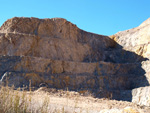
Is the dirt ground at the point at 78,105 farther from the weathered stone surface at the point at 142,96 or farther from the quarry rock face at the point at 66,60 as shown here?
the weathered stone surface at the point at 142,96

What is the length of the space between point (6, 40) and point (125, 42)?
2102cm

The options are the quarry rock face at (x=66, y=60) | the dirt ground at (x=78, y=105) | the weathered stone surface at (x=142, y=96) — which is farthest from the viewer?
the quarry rock face at (x=66, y=60)

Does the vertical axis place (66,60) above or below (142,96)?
above

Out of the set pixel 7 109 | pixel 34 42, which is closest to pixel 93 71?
pixel 34 42

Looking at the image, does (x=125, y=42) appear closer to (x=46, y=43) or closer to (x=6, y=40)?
(x=46, y=43)

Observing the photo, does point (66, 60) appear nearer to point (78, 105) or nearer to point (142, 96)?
point (142, 96)

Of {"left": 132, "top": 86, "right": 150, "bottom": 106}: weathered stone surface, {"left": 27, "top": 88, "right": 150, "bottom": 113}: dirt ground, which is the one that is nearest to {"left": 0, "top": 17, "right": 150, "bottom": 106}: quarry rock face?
{"left": 132, "top": 86, "right": 150, "bottom": 106}: weathered stone surface

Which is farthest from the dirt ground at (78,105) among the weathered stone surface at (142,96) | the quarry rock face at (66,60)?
the weathered stone surface at (142,96)

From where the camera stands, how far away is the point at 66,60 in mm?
25875

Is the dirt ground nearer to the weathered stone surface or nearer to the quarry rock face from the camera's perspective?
the quarry rock face

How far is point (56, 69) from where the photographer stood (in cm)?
2166

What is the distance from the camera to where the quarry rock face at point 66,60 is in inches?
786

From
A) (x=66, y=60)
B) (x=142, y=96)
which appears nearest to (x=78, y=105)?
(x=142, y=96)

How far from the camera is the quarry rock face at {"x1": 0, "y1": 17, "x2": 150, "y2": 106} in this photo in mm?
19953
